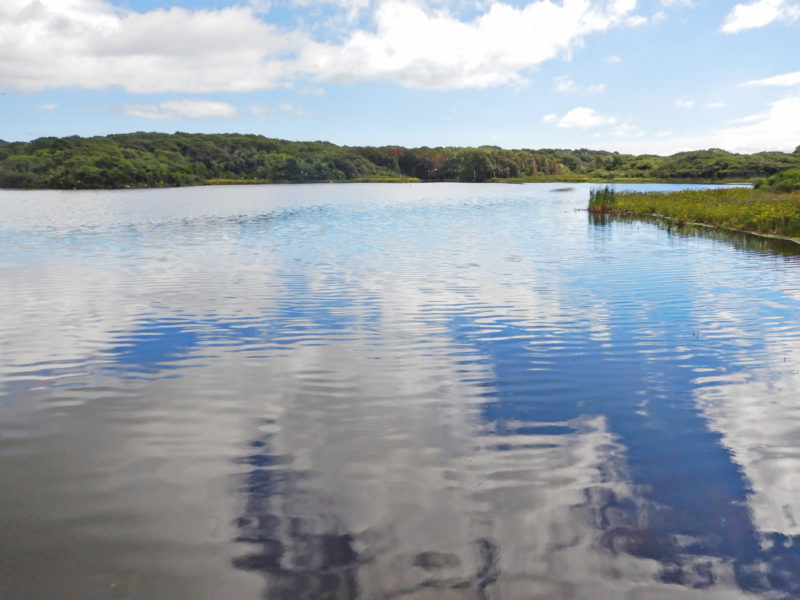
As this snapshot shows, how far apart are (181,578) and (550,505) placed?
141 inches

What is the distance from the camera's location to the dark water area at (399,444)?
16.5ft

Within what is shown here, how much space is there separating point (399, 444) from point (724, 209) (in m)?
40.9

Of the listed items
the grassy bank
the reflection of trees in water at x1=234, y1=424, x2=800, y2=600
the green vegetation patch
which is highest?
the green vegetation patch

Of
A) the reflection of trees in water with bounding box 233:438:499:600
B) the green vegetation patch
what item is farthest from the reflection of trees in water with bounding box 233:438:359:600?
the green vegetation patch

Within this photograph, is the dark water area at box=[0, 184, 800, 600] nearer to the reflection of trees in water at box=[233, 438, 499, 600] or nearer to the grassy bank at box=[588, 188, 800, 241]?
the reflection of trees in water at box=[233, 438, 499, 600]

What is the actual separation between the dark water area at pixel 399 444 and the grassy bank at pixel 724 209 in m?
20.7

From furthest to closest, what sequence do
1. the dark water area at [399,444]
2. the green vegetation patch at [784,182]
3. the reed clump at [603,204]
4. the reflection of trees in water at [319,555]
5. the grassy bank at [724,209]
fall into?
the green vegetation patch at [784,182]
the reed clump at [603,204]
the grassy bank at [724,209]
the dark water area at [399,444]
the reflection of trees in water at [319,555]

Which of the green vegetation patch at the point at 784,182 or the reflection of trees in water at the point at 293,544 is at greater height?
the green vegetation patch at the point at 784,182

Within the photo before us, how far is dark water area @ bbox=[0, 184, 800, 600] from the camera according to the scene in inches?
199

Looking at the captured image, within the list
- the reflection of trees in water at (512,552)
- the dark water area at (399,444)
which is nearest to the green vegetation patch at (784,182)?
the dark water area at (399,444)

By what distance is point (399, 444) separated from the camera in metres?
7.32

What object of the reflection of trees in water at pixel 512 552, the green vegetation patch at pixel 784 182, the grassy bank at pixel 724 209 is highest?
the green vegetation patch at pixel 784 182

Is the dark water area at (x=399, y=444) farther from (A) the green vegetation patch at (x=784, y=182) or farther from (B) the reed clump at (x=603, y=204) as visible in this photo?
(A) the green vegetation patch at (x=784, y=182)

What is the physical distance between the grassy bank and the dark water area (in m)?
20.7
